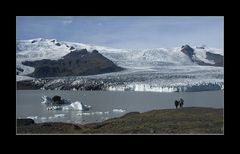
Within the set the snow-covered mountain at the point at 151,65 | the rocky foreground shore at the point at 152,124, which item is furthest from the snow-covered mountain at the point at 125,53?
the rocky foreground shore at the point at 152,124

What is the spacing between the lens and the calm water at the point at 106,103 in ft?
13.3

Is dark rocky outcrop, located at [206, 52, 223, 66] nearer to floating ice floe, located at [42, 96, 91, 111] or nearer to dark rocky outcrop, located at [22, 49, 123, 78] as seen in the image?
dark rocky outcrop, located at [22, 49, 123, 78]

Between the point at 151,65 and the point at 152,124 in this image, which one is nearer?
the point at 152,124

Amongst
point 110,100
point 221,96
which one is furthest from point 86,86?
point 221,96

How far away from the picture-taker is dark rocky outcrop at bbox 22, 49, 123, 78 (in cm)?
416

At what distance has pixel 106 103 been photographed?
409 cm

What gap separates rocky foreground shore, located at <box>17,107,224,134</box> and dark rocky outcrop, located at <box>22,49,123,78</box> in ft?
1.43

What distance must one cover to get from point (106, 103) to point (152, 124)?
432 millimetres

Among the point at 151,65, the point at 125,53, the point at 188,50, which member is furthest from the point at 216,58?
the point at 125,53

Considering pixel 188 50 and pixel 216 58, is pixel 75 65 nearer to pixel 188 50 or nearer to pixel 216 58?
pixel 188 50

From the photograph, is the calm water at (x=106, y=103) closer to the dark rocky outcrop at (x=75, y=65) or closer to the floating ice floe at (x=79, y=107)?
the floating ice floe at (x=79, y=107)

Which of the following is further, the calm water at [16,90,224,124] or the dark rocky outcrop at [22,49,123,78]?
the dark rocky outcrop at [22,49,123,78]

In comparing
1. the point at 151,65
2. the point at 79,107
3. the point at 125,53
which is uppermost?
the point at 125,53

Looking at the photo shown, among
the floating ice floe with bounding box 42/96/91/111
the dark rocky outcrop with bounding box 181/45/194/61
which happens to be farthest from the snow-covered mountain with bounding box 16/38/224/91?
the floating ice floe with bounding box 42/96/91/111
